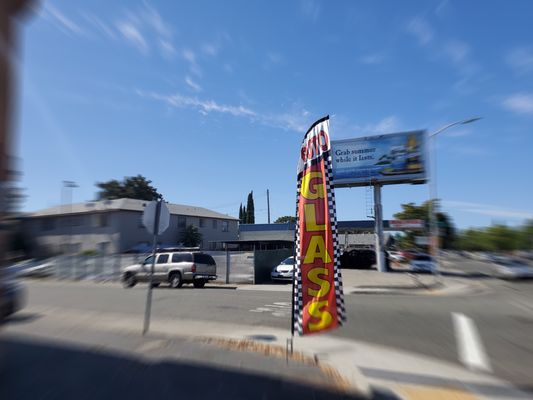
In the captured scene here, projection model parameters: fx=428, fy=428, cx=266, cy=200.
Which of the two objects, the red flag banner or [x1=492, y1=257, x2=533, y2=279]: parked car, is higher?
the red flag banner

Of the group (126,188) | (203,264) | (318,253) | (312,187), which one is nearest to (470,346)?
(318,253)

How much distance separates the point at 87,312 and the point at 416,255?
27.5 meters

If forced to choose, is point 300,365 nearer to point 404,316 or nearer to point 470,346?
point 470,346

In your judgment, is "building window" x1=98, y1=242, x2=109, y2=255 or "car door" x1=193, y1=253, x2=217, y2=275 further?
"building window" x1=98, y1=242, x2=109, y2=255

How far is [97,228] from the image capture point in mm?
43562

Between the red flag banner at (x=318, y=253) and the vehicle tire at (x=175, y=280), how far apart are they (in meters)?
15.6

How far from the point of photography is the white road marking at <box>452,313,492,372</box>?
724 centimetres

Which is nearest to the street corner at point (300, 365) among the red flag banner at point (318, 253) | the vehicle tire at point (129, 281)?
the red flag banner at point (318, 253)

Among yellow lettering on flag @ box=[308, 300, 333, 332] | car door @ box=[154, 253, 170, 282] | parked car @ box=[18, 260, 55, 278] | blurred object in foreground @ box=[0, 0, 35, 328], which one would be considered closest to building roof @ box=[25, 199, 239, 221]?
parked car @ box=[18, 260, 55, 278]

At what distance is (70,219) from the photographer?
45.2m

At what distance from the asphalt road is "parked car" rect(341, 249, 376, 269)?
55.8 feet

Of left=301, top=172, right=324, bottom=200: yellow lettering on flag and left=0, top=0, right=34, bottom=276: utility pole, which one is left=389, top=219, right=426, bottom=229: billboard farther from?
left=0, top=0, right=34, bottom=276: utility pole

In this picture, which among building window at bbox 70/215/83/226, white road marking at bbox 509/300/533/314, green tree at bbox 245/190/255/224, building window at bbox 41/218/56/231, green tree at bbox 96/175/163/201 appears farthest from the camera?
green tree at bbox 245/190/255/224

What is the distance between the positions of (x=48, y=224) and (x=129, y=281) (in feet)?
94.7
